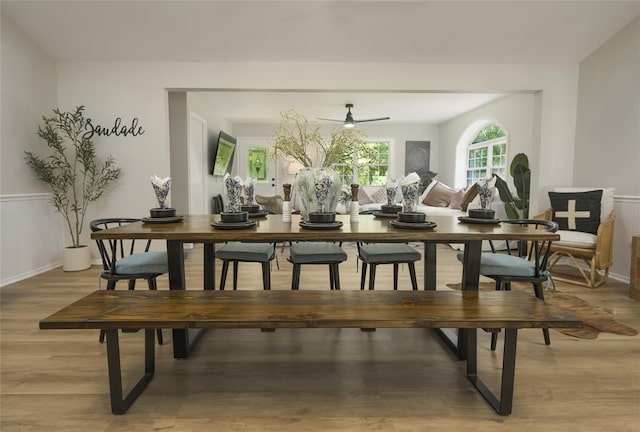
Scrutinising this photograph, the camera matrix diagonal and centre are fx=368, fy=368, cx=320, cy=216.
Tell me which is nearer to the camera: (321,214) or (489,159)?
(321,214)

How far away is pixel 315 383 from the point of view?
186 cm

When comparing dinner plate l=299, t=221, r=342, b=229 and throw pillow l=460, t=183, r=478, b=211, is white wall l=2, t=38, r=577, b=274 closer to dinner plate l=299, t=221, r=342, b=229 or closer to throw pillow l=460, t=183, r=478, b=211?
throw pillow l=460, t=183, r=478, b=211

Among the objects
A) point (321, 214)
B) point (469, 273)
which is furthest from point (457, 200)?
point (321, 214)

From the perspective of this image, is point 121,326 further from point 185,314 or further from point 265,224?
point 265,224

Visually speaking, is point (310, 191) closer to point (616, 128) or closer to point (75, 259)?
point (75, 259)

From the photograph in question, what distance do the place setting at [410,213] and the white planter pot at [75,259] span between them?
3732mm

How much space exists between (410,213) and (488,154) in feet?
18.3

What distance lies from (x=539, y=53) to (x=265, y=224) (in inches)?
151

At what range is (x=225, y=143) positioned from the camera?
705cm

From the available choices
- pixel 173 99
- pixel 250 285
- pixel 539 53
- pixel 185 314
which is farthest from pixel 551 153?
pixel 173 99

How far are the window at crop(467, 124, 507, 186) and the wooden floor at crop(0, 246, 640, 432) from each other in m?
4.20

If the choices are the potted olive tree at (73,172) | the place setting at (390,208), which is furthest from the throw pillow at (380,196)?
the place setting at (390,208)

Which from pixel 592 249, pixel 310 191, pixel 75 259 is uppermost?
pixel 310 191

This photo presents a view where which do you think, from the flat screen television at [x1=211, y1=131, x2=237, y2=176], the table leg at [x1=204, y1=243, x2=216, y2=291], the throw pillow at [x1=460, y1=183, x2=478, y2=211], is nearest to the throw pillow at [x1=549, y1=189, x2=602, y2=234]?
the throw pillow at [x1=460, y1=183, x2=478, y2=211]
